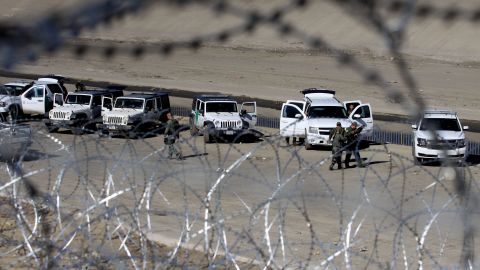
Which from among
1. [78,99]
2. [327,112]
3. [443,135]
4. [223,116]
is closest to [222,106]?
[223,116]

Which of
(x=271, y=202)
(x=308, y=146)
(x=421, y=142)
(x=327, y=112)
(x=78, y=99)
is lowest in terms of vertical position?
(x=308, y=146)

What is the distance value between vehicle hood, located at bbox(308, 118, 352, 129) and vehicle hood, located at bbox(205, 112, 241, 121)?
8.44ft

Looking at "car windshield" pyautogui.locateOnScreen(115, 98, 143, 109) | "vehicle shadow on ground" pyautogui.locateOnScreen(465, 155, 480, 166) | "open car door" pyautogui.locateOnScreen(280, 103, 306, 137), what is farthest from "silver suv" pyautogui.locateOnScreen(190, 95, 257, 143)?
"vehicle shadow on ground" pyautogui.locateOnScreen(465, 155, 480, 166)

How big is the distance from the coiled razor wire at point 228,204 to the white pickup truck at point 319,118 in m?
0.52

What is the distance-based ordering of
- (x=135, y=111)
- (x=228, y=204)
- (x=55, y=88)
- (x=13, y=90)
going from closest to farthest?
1. (x=228, y=204)
2. (x=135, y=111)
3. (x=13, y=90)
4. (x=55, y=88)

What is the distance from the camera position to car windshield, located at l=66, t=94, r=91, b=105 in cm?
3253

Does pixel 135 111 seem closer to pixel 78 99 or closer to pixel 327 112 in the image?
pixel 78 99

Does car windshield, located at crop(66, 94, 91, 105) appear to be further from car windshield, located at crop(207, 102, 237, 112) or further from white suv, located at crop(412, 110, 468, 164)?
white suv, located at crop(412, 110, 468, 164)

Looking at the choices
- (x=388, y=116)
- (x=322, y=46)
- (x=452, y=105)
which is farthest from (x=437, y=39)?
(x=322, y=46)

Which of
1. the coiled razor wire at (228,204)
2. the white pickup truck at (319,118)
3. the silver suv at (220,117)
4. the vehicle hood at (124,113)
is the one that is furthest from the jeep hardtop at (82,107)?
the white pickup truck at (319,118)

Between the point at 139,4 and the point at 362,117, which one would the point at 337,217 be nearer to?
the point at 362,117

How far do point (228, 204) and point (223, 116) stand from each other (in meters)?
10.9

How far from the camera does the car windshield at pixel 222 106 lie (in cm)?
2959

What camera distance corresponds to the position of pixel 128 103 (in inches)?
1227
